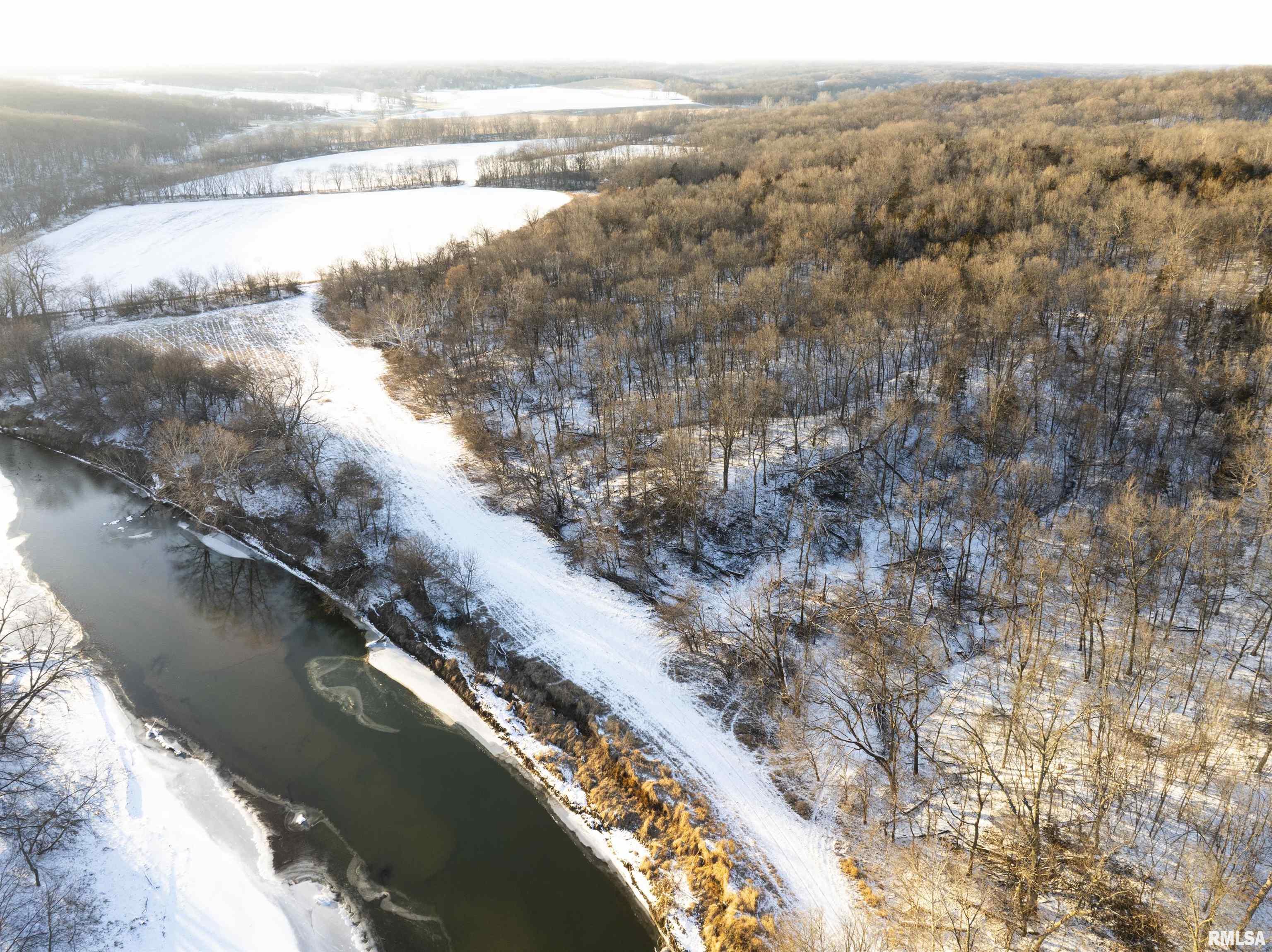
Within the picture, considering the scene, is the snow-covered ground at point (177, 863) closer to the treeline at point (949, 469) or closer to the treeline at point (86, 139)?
the treeline at point (949, 469)

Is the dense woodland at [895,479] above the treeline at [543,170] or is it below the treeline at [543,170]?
below

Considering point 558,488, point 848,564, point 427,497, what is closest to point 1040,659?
point 848,564

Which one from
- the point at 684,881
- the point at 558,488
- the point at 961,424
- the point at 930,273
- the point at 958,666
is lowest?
the point at 684,881

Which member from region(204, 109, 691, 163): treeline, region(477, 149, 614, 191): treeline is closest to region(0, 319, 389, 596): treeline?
region(477, 149, 614, 191): treeline

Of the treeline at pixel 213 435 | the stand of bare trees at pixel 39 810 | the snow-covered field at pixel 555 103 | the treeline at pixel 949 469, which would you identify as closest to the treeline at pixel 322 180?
the treeline at pixel 949 469

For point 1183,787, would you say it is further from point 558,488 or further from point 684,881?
point 558,488
